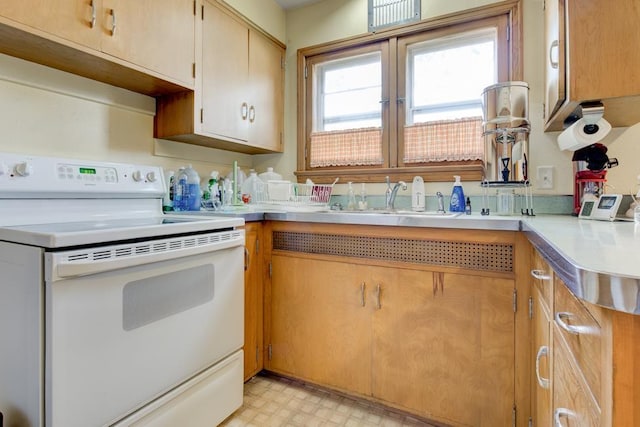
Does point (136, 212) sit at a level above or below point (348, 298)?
above

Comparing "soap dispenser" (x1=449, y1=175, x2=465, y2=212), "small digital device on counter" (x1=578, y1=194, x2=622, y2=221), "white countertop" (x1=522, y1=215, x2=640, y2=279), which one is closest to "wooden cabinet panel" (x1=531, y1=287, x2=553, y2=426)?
"white countertop" (x1=522, y1=215, x2=640, y2=279)

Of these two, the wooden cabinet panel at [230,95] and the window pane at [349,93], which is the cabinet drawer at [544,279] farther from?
the wooden cabinet panel at [230,95]

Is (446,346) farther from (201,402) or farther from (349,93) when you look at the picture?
(349,93)

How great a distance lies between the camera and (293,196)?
2.19 metres

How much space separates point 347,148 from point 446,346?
1446 millimetres

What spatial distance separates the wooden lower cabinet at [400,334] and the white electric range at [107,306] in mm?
331

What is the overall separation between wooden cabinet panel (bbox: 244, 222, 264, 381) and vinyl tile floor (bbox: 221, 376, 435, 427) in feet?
0.47

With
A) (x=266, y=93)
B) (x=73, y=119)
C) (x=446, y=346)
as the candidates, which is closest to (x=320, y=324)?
(x=446, y=346)

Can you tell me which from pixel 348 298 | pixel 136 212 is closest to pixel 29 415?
pixel 136 212

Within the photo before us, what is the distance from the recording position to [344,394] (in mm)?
1701

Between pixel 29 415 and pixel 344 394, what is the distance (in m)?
1.25

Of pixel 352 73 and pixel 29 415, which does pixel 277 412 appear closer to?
pixel 29 415

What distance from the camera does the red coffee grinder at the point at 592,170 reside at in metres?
1.54

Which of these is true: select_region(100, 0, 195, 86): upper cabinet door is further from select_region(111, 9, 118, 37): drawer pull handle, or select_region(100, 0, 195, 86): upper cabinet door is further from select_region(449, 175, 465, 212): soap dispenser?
select_region(449, 175, 465, 212): soap dispenser
